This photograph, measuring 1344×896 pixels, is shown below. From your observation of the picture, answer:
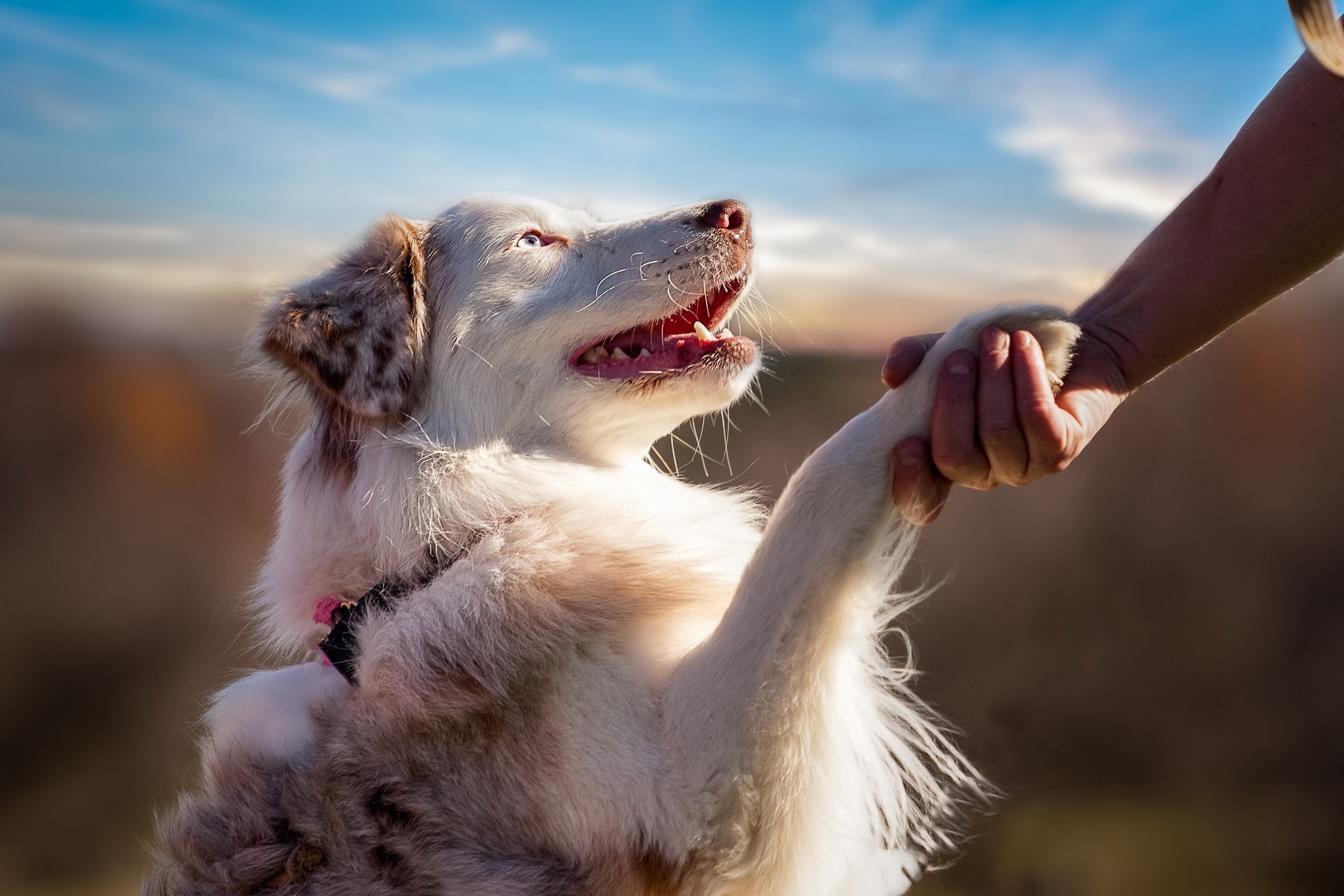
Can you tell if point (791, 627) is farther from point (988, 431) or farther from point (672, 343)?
point (672, 343)

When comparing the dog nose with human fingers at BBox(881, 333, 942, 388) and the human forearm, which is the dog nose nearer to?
human fingers at BBox(881, 333, 942, 388)

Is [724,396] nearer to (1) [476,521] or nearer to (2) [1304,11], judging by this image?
(1) [476,521]

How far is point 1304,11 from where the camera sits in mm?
903

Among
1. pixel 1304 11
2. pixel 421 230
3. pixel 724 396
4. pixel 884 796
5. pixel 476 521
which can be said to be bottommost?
pixel 884 796

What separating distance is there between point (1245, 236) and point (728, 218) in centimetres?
103

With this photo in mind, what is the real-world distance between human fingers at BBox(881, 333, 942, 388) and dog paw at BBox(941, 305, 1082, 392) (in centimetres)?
7

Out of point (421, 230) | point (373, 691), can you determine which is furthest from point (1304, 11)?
point (421, 230)

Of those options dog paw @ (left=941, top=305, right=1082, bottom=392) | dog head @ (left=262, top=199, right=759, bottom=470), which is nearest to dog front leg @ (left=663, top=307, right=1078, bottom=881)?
dog paw @ (left=941, top=305, right=1082, bottom=392)

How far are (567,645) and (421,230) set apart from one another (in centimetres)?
117

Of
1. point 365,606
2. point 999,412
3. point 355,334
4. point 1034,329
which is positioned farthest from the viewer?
point 355,334

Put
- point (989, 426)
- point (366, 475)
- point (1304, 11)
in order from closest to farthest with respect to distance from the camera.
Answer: point (1304, 11) → point (989, 426) → point (366, 475)

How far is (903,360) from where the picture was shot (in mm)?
1663

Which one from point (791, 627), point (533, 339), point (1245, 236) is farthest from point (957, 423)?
point (533, 339)

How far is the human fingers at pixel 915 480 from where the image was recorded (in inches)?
59.3
